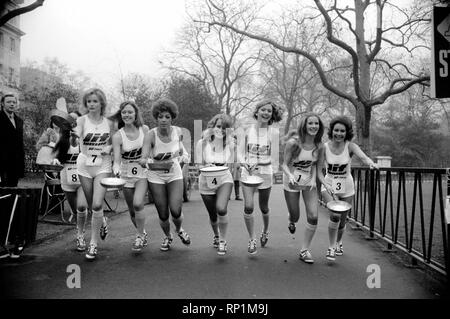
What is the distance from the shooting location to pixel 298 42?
74.0 ft

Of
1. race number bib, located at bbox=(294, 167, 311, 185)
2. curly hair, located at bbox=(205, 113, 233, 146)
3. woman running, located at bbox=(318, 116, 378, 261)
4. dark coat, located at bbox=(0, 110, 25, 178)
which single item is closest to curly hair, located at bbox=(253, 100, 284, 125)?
curly hair, located at bbox=(205, 113, 233, 146)

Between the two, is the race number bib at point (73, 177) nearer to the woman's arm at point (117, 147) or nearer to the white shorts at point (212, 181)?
the woman's arm at point (117, 147)

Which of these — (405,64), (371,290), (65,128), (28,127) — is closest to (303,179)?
(371,290)

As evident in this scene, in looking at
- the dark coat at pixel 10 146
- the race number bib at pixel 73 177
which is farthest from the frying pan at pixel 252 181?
the dark coat at pixel 10 146

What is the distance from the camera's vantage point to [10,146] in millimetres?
5637

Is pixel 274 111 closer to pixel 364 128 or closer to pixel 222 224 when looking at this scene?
pixel 222 224

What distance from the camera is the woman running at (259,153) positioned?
17.4 feet

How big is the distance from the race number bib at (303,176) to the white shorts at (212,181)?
0.86m

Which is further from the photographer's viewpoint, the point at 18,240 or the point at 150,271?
the point at 18,240

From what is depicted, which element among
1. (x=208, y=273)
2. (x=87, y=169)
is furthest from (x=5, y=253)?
(x=208, y=273)

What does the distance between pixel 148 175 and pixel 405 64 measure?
60.9 ft

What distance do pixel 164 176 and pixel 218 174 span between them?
2.32 feet
